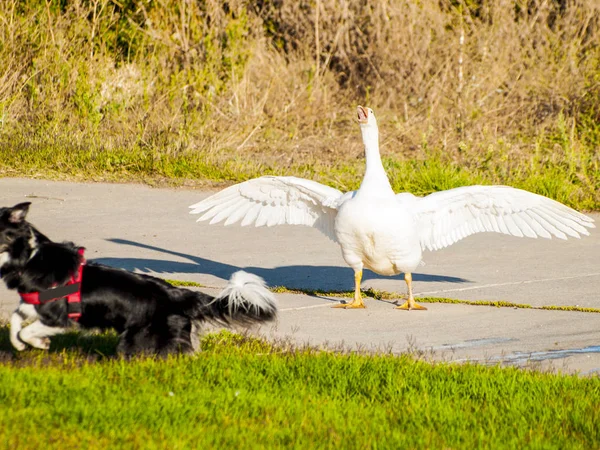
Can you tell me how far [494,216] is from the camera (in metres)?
8.43

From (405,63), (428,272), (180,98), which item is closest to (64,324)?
(428,272)

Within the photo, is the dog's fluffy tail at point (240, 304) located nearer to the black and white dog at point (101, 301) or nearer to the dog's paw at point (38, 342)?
the black and white dog at point (101, 301)

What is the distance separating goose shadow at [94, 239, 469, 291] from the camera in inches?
332

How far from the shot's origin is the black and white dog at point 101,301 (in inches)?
209

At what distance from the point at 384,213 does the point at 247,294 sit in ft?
7.26

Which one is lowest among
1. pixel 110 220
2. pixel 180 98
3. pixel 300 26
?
pixel 110 220

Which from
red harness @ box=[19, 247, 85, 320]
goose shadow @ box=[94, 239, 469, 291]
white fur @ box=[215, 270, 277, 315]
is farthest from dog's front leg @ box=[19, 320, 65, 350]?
goose shadow @ box=[94, 239, 469, 291]

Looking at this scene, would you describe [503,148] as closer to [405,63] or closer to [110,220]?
[405,63]

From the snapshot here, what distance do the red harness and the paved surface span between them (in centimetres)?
162

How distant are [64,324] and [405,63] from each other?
42.6ft

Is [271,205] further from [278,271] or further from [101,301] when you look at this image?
[101,301]

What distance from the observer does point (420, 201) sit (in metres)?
7.93

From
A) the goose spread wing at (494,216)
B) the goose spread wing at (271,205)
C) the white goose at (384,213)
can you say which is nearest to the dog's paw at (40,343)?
the white goose at (384,213)

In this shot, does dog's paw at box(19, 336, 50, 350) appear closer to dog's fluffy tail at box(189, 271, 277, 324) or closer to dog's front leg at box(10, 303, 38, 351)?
dog's front leg at box(10, 303, 38, 351)
